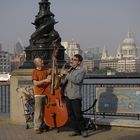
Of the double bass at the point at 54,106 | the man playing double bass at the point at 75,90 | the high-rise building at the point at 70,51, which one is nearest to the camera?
the man playing double bass at the point at 75,90

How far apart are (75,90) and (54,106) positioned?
1.89ft

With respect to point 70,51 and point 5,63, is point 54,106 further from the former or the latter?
point 5,63

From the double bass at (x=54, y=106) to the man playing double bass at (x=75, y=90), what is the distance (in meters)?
0.14

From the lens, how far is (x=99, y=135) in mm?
8227

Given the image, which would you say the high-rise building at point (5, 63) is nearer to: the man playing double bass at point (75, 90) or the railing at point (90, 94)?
the railing at point (90, 94)

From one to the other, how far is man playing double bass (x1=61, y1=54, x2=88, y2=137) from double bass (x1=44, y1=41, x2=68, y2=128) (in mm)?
145

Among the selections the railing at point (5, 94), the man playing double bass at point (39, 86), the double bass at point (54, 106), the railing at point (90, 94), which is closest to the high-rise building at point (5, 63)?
the railing at point (5, 94)

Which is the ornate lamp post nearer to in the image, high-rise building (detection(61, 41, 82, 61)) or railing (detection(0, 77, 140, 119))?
high-rise building (detection(61, 41, 82, 61))

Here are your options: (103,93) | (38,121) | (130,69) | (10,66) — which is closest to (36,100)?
(38,121)

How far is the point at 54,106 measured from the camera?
813 cm

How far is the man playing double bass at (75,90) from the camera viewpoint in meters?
7.86

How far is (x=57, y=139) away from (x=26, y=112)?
5.75 feet

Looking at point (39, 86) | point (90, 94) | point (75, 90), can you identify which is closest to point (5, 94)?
point (90, 94)

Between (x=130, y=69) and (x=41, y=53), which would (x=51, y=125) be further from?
(x=130, y=69)
